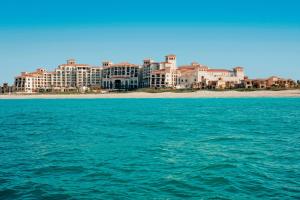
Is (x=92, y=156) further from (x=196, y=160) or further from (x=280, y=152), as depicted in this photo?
(x=280, y=152)

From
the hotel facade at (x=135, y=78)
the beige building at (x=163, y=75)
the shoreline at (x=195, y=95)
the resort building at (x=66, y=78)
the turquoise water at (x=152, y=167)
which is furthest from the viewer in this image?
the resort building at (x=66, y=78)

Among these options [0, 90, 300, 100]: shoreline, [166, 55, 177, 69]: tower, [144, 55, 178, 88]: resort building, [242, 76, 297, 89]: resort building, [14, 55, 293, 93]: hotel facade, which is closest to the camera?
[0, 90, 300, 100]: shoreline

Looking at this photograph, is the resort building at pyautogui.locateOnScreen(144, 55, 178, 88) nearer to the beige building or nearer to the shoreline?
the beige building

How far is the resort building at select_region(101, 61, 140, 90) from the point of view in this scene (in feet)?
552

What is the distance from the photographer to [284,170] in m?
15.8

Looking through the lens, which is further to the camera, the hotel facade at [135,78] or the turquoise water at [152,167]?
the hotel facade at [135,78]

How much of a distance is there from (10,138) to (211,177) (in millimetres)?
18444

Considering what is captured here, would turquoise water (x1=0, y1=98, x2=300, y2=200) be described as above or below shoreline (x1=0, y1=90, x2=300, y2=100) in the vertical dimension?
below

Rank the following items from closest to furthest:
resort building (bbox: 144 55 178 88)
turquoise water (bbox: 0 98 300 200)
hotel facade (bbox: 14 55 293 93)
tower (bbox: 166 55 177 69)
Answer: turquoise water (bbox: 0 98 300 200) < hotel facade (bbox: 14 55 293 93) < resort building (bbox: 144 55 178 88) < tower (bbox: 166 55 177 69)

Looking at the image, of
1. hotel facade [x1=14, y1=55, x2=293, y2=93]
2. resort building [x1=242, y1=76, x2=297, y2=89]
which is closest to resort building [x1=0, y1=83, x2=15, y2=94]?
hotel facade [x1=14, y1=55, x2=293, y2=93]

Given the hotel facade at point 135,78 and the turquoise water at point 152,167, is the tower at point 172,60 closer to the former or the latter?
the hotel facade at point 135,78

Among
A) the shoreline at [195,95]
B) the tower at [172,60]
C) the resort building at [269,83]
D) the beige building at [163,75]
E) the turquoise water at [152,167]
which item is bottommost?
the turquoise water at [152,167]

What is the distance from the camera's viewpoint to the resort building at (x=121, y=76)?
168375 mm

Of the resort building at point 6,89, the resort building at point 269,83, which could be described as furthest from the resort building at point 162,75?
the resort building at point 6,89
